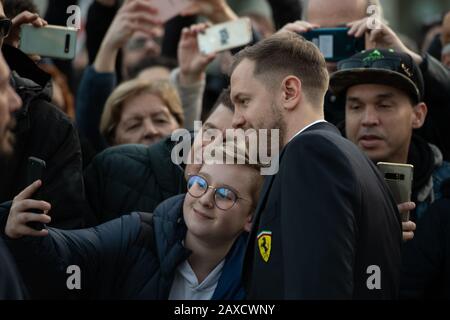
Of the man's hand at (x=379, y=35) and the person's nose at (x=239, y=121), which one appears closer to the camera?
the person's nose at (x=239, y=121)

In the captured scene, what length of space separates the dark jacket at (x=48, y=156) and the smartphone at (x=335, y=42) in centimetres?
143

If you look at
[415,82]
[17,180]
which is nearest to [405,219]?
[415,82]

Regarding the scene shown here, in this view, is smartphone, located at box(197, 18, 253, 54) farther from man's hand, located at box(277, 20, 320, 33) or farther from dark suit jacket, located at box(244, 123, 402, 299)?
dark suit jacket, located at box(244, 123, 402, 299)

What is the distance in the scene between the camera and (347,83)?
4.31m

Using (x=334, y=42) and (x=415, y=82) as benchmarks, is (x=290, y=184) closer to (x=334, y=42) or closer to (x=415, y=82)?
(x=415, y=82)

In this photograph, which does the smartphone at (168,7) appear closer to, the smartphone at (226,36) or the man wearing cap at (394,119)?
the smartphone at (226,36)

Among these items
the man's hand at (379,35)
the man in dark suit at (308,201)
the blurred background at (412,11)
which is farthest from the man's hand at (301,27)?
the blurred background at (412,11)

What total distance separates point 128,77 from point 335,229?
4173 mm

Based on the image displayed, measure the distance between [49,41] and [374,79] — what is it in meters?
1.50

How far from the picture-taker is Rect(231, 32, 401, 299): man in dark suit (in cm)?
282

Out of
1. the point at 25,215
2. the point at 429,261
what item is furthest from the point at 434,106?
the point at 25,215

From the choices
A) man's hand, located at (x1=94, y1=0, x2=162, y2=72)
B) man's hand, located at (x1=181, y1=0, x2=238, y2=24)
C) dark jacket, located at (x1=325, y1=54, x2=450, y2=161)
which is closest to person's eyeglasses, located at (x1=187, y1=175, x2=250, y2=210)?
dark jacket, located at (x1=325, y1=54, x2=450, y2=161)

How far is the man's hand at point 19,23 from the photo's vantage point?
404 cm
